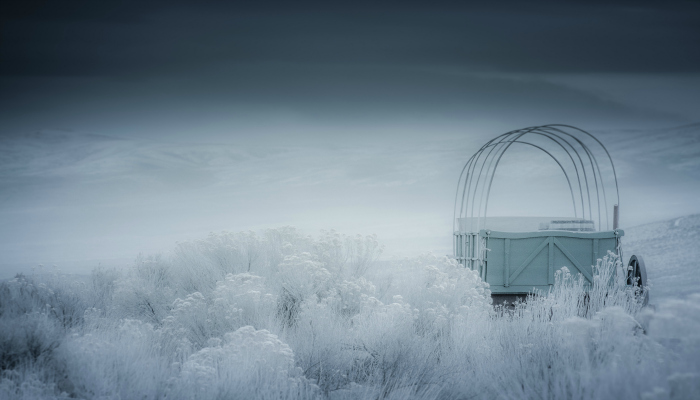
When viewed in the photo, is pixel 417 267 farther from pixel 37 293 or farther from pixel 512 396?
pixel 37 293

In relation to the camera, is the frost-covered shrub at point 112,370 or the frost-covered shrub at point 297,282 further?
the frost-covered shrub at point 297,282

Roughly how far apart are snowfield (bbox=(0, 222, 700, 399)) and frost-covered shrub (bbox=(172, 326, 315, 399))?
0.7 inches

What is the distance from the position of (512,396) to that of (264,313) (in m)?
3.07

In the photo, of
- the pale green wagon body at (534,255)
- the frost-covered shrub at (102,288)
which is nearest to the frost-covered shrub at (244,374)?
the frost-covered shrub at (102,288)

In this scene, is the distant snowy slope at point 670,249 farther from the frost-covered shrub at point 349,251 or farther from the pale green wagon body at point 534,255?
the frost-covered shrub at point 349,251

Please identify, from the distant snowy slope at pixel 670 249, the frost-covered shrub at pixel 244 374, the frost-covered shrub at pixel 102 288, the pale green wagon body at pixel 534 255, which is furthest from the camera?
the distant snowy slope at pixel 670 249

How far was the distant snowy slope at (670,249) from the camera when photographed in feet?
55.1

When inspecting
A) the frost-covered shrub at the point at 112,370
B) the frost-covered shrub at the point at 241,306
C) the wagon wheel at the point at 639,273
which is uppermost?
the wagon wheel at the point at 639,273

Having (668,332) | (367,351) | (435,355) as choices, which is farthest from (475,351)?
(668,332)

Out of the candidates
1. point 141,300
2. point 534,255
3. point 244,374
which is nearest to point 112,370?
point 244,374

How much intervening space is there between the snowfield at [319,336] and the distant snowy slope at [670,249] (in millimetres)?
11549

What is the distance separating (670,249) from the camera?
19.3 metres

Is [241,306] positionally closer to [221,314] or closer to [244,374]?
[221,314]

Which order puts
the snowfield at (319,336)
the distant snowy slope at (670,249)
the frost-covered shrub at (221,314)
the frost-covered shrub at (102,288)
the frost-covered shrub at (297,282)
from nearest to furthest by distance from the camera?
the snowfield at (319,336) → the frost-covered shrub at (221,314) → the frost-covered shrub at (297,282) → the frost-covered shrub at (102,288) → the distant snowy slope at (670,249)
